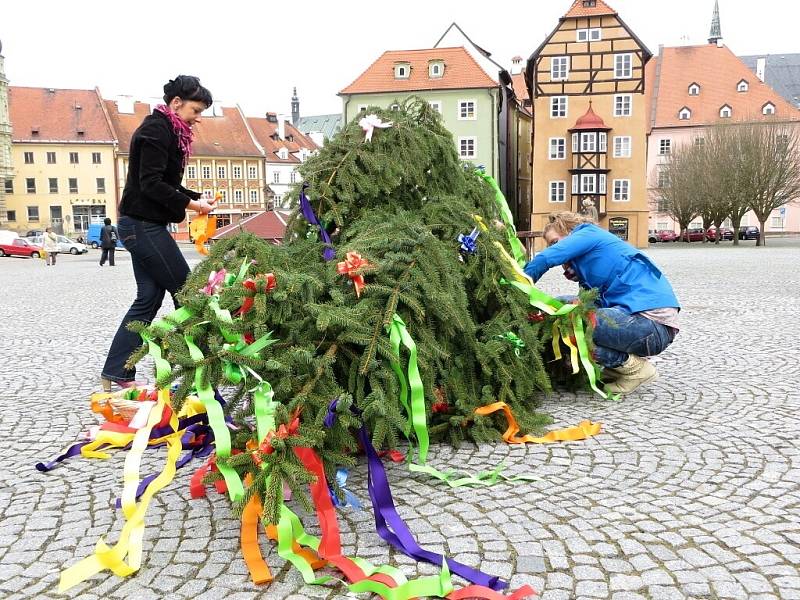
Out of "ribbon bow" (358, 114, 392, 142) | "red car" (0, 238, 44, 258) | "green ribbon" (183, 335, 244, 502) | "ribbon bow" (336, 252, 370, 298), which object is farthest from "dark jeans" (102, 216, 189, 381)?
"red car" (0, 238, 44, 258)

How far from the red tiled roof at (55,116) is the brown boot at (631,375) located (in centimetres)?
6250

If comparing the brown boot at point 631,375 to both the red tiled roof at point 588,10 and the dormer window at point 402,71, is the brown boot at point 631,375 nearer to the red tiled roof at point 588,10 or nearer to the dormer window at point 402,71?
the red tiled roof at point 588,10

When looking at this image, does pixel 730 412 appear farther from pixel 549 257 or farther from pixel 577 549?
pixel 577 549

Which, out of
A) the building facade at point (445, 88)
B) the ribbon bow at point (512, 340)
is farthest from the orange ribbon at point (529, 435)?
the building facade at point (445, 88)

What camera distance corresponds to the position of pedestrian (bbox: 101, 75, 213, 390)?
465 centimetres

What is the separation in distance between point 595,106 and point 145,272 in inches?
1422

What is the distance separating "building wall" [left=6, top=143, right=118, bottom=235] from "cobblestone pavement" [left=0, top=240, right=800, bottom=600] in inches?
2408

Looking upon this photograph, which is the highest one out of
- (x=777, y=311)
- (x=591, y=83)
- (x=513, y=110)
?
(x=591, y=83)

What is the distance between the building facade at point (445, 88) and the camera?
1531 inches

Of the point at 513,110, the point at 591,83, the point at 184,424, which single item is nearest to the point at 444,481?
the point at 184,424

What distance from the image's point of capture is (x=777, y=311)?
32.3ft

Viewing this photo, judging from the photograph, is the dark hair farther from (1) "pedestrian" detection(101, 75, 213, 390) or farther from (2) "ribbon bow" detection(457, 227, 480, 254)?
(2) "ribbon bow" detection(457, 227, 480, 254)

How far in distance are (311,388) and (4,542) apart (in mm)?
1343

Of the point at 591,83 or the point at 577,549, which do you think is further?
the point at 591,83
